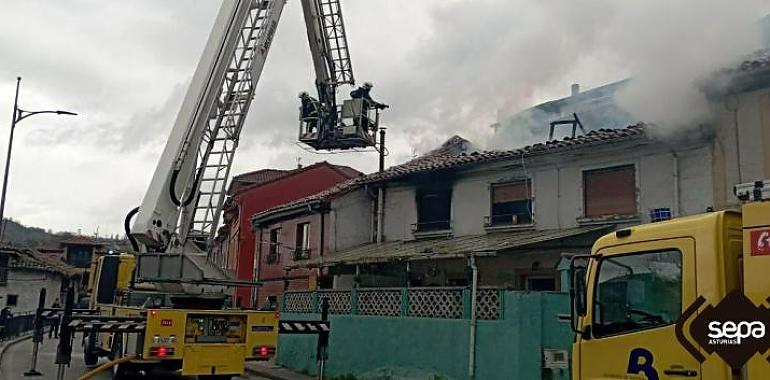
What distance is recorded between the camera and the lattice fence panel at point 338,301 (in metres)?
16.2

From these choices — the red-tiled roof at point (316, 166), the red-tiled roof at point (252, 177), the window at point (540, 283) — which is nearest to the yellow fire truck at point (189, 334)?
the window at point (540, 283)

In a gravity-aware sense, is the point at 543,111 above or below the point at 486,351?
above

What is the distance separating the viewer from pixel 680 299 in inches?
218

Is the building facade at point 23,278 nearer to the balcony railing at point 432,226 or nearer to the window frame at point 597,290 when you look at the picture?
the balcony railing at point 432,226

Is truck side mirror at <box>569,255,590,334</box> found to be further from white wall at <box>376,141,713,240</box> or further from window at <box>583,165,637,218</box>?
window at <box>583,165,637,218</box>

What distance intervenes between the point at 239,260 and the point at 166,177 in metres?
20.4

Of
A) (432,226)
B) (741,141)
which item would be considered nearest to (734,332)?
(741,141)

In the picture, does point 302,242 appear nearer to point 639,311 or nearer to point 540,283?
point 540,283

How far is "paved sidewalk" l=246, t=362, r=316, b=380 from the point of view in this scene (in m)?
16.3

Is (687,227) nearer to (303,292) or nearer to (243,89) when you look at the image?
(243,89)

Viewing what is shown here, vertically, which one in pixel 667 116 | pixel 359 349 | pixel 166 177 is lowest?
pixel 359 349

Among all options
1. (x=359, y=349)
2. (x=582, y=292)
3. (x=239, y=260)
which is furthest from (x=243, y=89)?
(x=239, y=260)

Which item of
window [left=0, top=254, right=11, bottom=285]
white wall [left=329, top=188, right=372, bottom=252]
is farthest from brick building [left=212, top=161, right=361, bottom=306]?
window [left=0, top=254, right=11, bottom=285]

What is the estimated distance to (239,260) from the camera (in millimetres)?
32562
